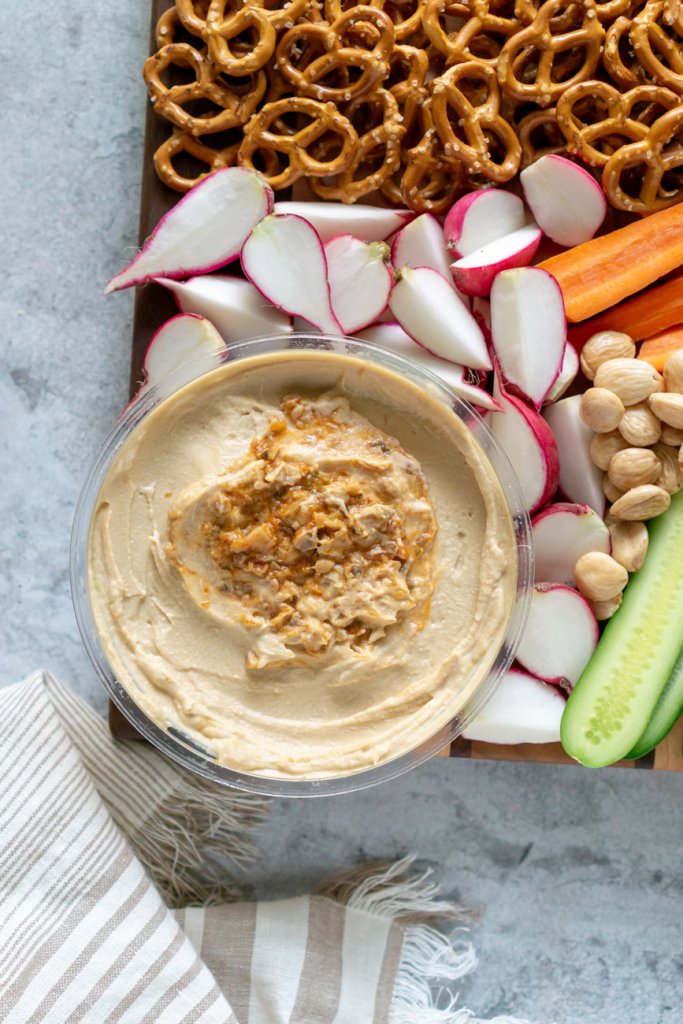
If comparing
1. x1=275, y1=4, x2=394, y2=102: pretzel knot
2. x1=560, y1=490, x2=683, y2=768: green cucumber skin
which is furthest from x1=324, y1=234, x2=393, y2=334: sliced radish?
x1=560, y1=490, x2=683, y2=768: green cucumber skin

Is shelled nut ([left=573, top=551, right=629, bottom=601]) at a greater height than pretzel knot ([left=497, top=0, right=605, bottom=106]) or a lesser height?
lesser

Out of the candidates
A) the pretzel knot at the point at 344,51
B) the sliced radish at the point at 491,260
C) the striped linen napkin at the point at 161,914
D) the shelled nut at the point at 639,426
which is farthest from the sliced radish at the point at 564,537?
the pretzel knot at the point at 344,51

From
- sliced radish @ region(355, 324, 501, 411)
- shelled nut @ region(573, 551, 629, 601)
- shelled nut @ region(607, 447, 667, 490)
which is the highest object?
sliced radish @ region(355, 324, 501, 411)

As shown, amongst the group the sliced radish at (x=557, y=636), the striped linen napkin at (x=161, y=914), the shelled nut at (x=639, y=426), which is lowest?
the striped linen napkin at (x=161, y=914)

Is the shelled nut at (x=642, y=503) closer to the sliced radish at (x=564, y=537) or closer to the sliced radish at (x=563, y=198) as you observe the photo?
the sliced radish at (x=564, y=537)

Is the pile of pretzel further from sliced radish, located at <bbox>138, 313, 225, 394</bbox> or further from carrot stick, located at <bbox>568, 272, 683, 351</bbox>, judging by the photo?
sliced radish, located at <bbox>138, 313, 225, 394</bbox>

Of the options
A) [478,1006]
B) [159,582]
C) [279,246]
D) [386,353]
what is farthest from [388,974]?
[279,246]

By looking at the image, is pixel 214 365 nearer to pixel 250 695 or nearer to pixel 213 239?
pixel 213 239
